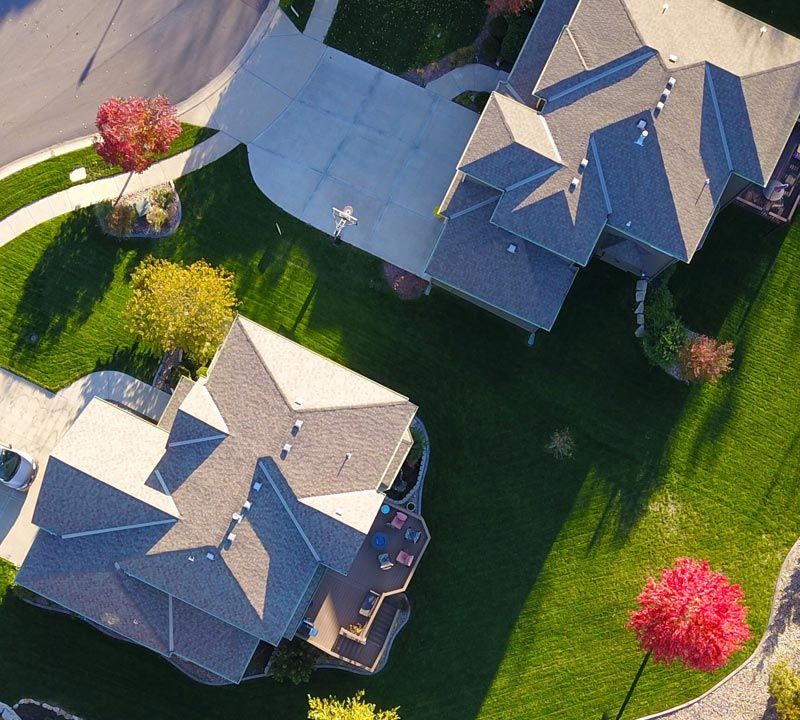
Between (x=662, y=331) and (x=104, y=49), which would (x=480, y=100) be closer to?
(x=662, y=331)

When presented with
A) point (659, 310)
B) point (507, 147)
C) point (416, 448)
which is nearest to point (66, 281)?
point (416, 448)

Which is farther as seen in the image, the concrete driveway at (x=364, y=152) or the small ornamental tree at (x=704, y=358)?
the concrete driveway at (x=364, y=152)

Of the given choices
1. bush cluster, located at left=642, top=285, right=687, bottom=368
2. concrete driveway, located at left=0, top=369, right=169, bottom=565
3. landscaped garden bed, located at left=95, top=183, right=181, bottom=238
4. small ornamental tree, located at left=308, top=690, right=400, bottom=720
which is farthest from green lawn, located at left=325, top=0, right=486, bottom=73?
small ornamental tree, located at left=308, top=690, right=400, bottom=720

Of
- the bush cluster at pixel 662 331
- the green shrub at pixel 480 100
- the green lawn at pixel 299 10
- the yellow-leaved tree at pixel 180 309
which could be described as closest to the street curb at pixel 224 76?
the green lawn at pixel 299 10

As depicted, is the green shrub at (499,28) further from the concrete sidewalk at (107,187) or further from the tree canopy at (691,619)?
the tree canopy at (691,619)

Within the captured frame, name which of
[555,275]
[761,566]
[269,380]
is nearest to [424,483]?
[269,380]

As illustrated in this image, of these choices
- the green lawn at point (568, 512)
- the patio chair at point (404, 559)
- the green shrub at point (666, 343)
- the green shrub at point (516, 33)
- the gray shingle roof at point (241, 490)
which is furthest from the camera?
the green lawn at point (568, 512)

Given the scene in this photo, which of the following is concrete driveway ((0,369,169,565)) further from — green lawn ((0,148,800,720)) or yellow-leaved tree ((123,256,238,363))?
green lawn ((0,148,800,720))
